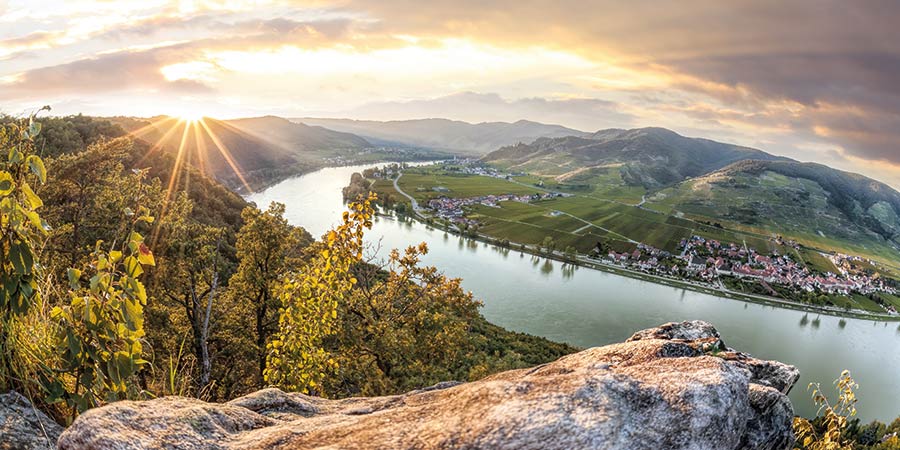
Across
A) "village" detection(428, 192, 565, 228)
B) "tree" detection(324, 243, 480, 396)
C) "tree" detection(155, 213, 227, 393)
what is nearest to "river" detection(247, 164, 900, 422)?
"village" detection(428, 192, 565, 228)

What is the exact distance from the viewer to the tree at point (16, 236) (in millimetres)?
3105

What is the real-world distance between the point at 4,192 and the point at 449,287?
636 inches

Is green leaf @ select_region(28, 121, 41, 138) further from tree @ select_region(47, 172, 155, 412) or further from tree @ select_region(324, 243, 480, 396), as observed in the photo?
tree @ select_region(324, 243, 480, 396)

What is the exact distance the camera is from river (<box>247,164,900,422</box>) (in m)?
63.2

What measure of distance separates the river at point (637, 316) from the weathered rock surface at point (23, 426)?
6094cm

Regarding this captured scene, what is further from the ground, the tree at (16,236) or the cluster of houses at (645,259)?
the tree at (16,236)

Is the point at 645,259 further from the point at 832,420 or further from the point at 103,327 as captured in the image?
the point at 103,327

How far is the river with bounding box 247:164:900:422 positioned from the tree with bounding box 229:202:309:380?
168ft

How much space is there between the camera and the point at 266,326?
16062mm

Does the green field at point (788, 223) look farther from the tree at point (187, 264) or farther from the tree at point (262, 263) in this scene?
the tree at point (187, 264)

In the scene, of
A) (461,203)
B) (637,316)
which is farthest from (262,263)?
(461,203)

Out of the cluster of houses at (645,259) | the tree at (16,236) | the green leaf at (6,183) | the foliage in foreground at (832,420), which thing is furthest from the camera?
the cluster of houses at (645,259)

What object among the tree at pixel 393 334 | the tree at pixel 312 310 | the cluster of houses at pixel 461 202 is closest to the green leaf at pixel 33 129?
the tree at pixel 312 310

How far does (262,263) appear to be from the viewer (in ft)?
52.9
